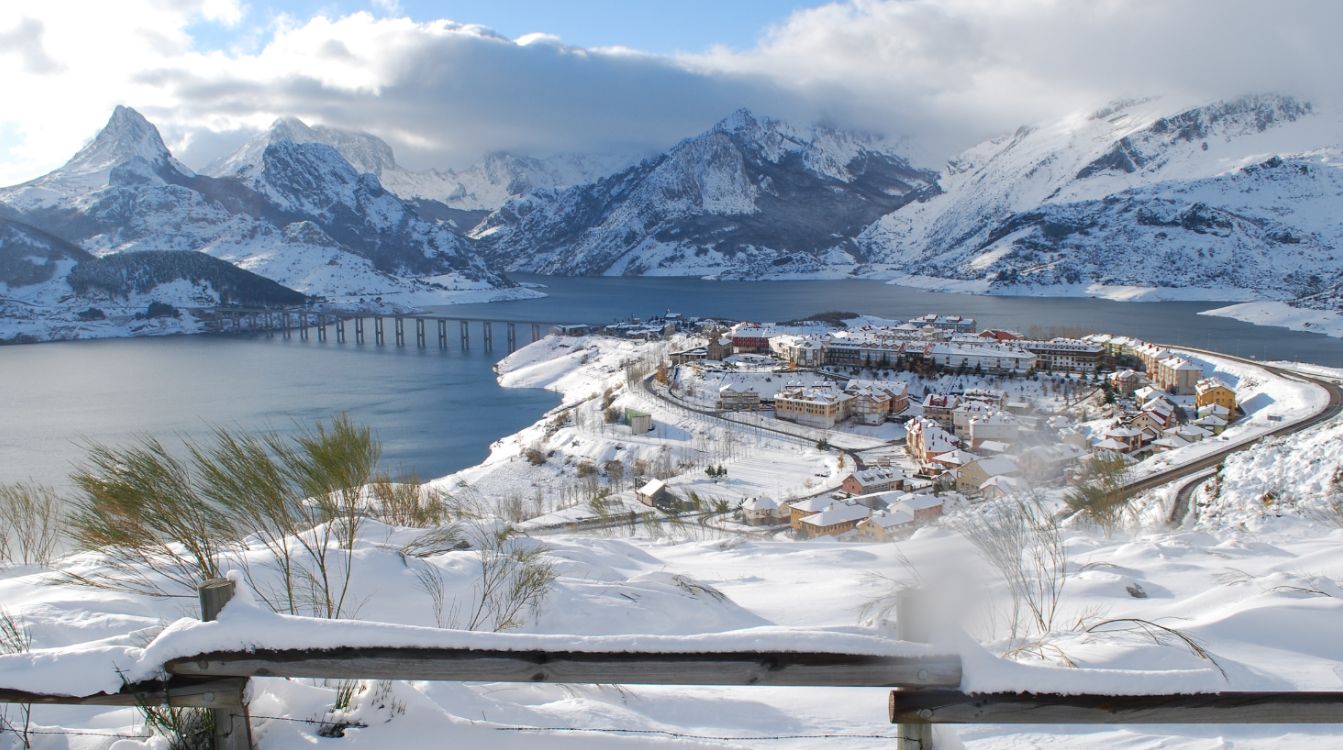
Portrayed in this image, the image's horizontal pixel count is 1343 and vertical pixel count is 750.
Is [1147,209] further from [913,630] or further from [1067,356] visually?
[913,630]

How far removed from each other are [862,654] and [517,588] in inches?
87.3

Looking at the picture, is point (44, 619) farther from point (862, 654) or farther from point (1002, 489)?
point (1002, 489)

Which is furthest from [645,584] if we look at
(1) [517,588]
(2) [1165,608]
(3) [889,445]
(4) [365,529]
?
(3) [889,445]

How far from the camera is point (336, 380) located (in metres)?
33.1

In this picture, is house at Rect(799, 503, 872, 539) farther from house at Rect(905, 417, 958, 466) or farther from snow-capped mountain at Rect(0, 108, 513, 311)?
snow-capped mountain at Rect(0, 108, 513, 311)

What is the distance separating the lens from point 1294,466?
9.65 meters

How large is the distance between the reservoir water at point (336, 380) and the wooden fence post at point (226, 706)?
7.10 m

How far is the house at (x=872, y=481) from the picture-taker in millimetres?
14781

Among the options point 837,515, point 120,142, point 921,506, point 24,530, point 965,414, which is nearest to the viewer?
point 24,530

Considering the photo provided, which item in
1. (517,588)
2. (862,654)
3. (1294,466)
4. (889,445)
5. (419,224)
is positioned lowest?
(889,445)

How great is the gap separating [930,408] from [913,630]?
22.4 m

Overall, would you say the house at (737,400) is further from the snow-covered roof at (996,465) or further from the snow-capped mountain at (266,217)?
the snow-capped mountain at (266,217)

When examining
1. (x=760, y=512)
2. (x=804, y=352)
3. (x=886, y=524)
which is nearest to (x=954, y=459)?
(x=760, y=512)

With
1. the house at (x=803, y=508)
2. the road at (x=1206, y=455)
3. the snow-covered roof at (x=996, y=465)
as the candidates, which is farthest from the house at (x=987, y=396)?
the house at (x=803, y=508)
